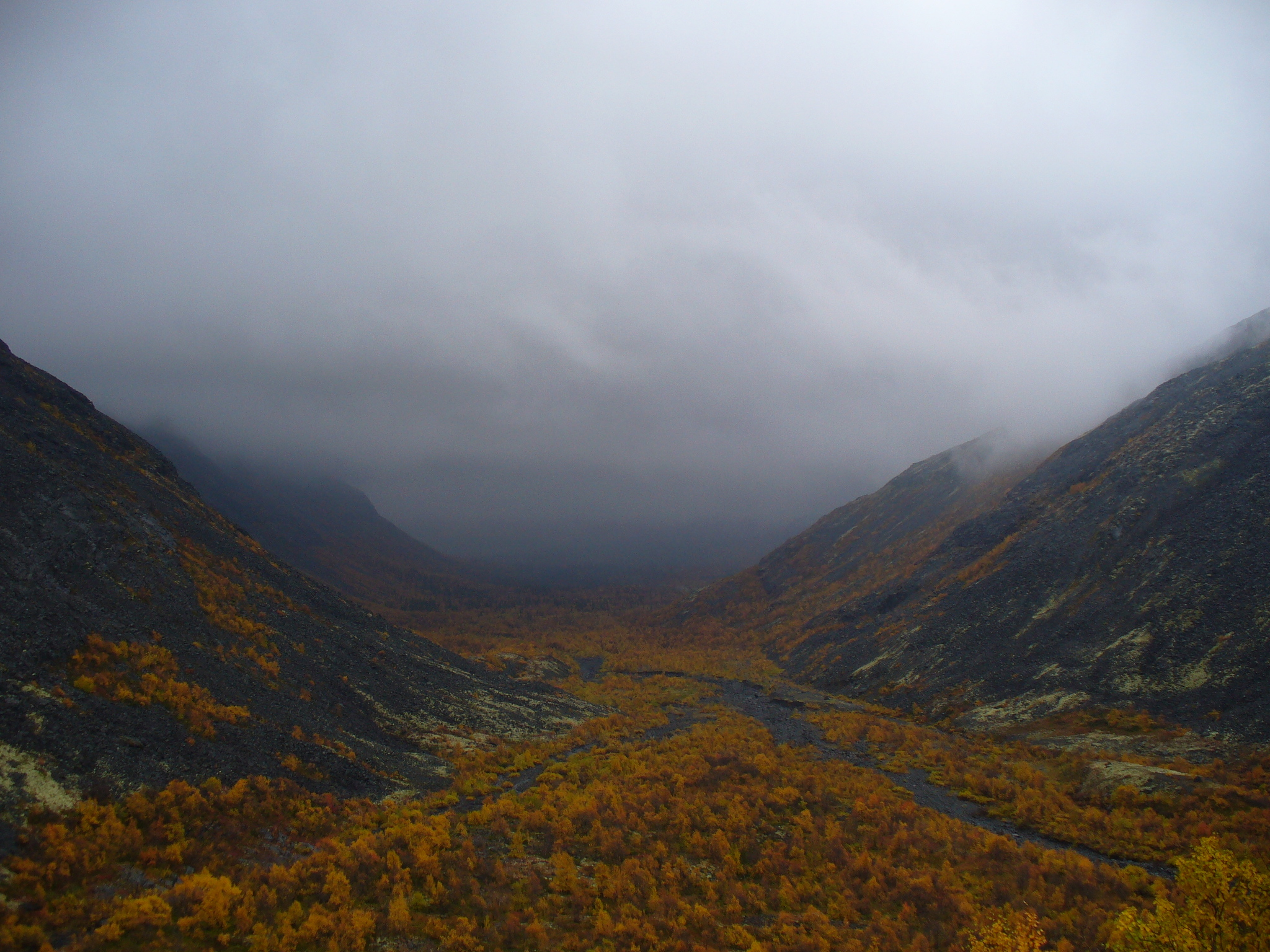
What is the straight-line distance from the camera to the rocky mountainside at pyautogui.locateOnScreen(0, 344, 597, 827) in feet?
61.7

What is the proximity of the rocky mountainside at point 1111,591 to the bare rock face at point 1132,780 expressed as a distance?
707 centimetres

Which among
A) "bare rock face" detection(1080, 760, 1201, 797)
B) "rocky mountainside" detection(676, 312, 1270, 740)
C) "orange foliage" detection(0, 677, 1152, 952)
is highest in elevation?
"rocky mountainside" detection(676, 312, 1270, 740)

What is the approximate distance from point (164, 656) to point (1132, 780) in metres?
46.1

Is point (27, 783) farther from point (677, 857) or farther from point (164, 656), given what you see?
point (677, 857)

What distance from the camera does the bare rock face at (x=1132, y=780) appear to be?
81.1ft

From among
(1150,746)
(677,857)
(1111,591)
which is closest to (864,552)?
(1111,591)

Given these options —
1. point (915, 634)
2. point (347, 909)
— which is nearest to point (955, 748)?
point (915, 634)

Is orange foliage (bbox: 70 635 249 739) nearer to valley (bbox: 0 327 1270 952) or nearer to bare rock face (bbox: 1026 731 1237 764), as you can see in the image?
valley (bbox: 0 327 1270 952)

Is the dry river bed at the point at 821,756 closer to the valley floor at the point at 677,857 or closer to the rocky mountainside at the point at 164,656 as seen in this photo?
the valley floor at the point at 677,857

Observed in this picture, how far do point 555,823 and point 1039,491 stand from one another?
75841mm

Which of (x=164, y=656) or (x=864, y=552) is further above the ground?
(x=864, y=552)

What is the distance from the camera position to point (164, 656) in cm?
2488

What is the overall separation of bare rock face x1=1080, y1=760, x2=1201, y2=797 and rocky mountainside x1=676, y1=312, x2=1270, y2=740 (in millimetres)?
7068

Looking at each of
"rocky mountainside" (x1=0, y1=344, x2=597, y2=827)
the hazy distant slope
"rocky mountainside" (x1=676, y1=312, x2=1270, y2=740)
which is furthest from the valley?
the hazy distant slope
